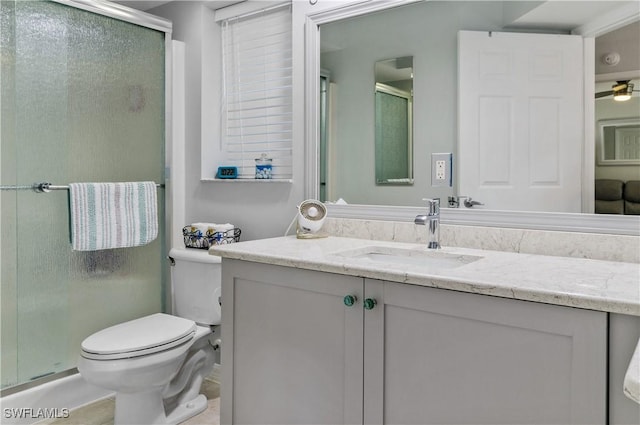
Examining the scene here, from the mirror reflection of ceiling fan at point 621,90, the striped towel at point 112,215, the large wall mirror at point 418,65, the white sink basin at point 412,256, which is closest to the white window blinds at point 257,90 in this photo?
the large wall mirror at point 418,65

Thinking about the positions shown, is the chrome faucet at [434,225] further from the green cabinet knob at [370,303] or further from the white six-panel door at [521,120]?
the green cabinet knob at [370,303]

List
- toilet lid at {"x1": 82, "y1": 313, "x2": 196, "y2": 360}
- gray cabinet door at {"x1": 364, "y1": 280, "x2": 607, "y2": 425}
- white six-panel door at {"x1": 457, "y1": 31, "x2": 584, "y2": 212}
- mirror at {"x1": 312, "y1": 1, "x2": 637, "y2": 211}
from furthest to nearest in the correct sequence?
toilet lid at {"x1": 82, "y1": 313, "x2": 196, "y2": 360} → mirror at {"x1": 312, "y1": 1, "x2": 637, "y2": 211} → white six-panel door at {"x1": 457, "y1": 31, "x2": 584, "y2": 212} → gray cabinet door at {"x1": 364, "y1": 280, "x2": 607, "y2": 425}

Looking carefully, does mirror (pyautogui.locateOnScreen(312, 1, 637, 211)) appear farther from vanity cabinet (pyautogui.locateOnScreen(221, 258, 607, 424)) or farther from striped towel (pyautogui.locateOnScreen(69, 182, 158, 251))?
striped towel (pyautogui.locateOnScreen(69, 182, 158, 251))

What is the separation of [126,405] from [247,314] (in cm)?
78

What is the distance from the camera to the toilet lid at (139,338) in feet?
5.87

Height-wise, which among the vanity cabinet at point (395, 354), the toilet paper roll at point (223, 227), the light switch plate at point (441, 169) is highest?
the light switch plate at point (441, 169)

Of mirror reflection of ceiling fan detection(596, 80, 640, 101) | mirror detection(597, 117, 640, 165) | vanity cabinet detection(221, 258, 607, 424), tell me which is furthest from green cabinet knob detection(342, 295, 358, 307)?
Result: mirror reflection of ceiling fan detection(596, 80, 640, 101)

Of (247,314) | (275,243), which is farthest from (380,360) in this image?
(275,243)

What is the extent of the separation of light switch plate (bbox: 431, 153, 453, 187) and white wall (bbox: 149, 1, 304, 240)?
85 centimetres

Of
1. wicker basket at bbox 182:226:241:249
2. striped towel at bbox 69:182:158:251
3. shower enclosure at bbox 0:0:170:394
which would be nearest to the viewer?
shower enclosure at bbox 0:0:170:394

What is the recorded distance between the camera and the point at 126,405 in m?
1.94

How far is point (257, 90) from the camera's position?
8.07ft

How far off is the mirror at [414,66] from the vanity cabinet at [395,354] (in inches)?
26.4

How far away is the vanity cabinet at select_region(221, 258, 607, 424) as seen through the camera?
1041 mm
